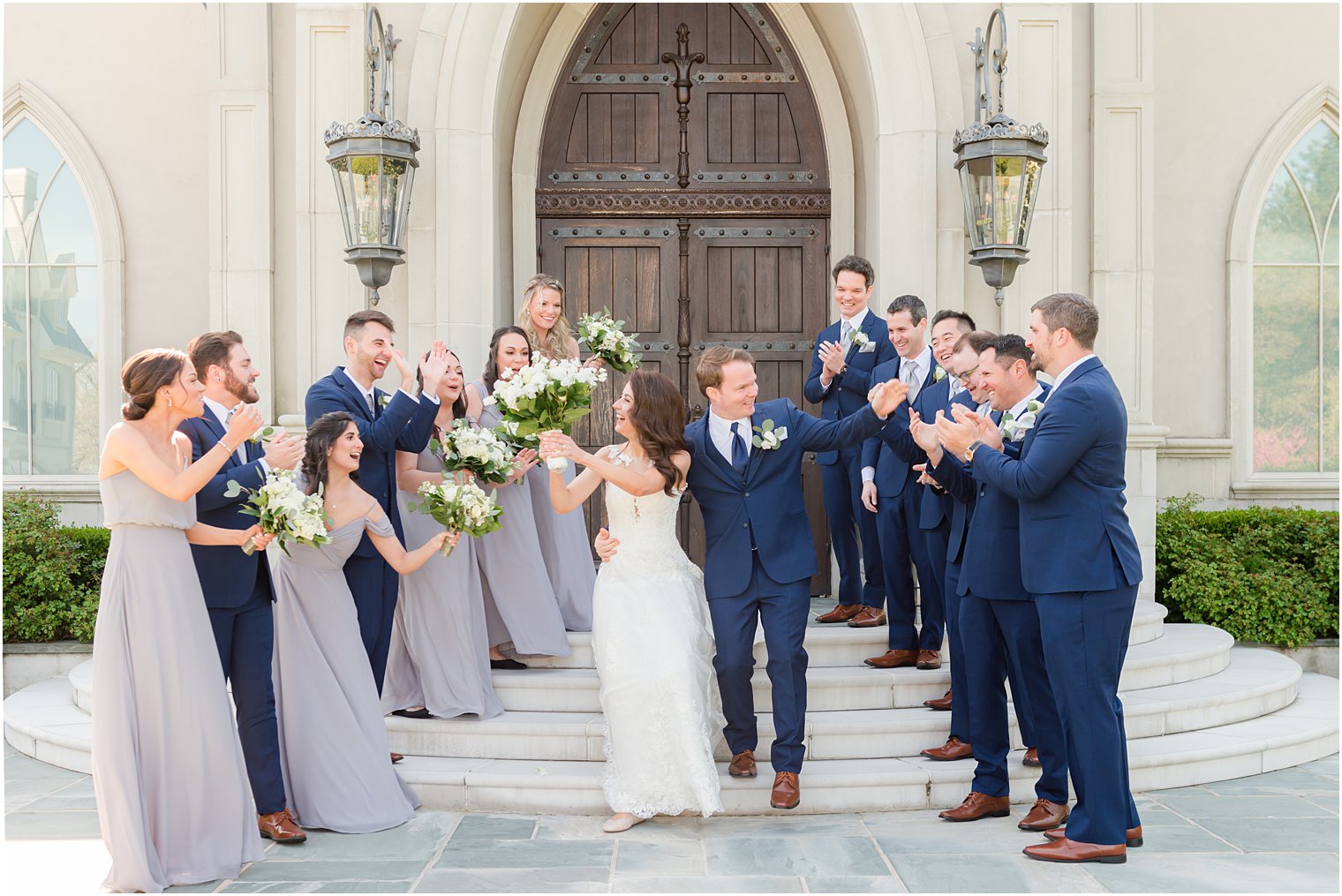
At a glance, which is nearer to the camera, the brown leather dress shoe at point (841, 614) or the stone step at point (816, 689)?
the stone step at point (816, 689)

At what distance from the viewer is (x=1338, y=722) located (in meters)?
7.33

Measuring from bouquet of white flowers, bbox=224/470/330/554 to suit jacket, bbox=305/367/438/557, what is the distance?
0.73m

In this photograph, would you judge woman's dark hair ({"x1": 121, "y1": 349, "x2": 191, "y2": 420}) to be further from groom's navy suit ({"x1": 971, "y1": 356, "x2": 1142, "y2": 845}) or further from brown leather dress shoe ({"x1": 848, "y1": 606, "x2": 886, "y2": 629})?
brown leather dress shoe ({"x1": 848, "y1": 606, "x2": 886, "y2": 629})

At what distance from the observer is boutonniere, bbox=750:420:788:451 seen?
566 cm

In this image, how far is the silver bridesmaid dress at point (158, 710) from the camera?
4.75 m

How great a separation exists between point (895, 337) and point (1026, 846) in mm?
3009

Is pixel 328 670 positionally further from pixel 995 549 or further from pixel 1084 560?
pixel 1084 560

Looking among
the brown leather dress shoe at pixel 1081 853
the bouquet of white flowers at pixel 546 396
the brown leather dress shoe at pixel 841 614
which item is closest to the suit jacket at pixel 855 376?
the brown leather dress shoe at pixel 841 614

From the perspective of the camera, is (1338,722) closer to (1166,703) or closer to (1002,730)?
(1166,703)

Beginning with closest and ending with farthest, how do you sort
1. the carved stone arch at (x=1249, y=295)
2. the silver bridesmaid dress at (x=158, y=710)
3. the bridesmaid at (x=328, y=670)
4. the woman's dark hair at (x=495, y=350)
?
the silver bridesmaid dress at (x=158, y=710) < the bridesmaid at (x=328, y=670) < the woman's dark hair at (x=495, y=350) < the carved stone arch at (x=1249, y=295)

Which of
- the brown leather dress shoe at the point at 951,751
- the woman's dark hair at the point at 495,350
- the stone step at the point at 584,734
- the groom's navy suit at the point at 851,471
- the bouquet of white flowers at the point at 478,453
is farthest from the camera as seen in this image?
the groom's navy suit at the point at 851,471

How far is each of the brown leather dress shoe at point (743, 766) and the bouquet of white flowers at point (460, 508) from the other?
1.68 meters

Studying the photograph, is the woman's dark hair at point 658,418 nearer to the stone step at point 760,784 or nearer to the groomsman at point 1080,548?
the groomsman at point 1080,548

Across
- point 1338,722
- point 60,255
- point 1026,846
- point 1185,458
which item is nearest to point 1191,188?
point 1185,458
